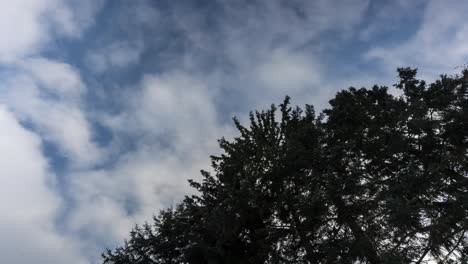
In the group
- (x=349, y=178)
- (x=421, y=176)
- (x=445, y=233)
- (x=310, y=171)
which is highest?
(x=310, y=171)

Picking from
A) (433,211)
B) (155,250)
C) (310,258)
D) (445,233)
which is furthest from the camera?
(155,250)

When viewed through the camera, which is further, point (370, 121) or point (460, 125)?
point (370, 121)

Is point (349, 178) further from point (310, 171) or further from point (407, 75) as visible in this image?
point (407, 75)

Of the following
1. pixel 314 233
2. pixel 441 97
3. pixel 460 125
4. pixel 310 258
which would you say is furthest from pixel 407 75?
pixel 310 258

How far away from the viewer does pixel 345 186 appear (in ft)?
43.0

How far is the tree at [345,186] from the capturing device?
1201cm

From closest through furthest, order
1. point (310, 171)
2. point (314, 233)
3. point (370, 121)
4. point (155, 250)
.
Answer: point (314, 233), point (310, 171), point (370, 121), point (155, 250)

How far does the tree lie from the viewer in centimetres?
1201

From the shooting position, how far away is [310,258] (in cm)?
1323

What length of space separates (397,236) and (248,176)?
6.59m

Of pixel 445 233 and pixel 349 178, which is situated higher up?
pixel 349 178

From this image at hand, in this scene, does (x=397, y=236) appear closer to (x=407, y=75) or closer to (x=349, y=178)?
(x=349, y=178)

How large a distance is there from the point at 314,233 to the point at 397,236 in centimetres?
353

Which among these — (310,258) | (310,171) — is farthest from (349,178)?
(310,258)
